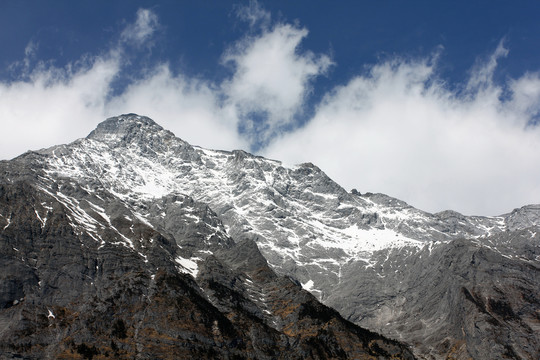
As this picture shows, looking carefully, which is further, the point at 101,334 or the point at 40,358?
the point at 101,334

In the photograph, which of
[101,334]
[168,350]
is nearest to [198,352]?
[168,350]

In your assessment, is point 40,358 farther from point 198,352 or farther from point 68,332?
point 198,352

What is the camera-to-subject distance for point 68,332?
19838 cm

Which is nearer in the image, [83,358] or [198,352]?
[83,358]

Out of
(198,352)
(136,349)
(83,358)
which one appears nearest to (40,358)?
(83,358)

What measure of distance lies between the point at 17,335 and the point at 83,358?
25796mm

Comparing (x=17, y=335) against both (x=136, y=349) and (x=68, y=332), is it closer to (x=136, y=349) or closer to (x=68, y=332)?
(x=68, y=332)

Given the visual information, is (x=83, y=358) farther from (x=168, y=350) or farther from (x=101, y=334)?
(x=168, y=350)

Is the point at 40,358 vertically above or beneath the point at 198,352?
beneath

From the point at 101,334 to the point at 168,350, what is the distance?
72.7ft

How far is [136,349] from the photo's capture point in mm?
193750

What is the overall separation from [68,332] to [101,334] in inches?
411

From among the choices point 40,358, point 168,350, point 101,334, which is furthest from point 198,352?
point 40,358

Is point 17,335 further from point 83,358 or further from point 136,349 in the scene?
point 136,349
